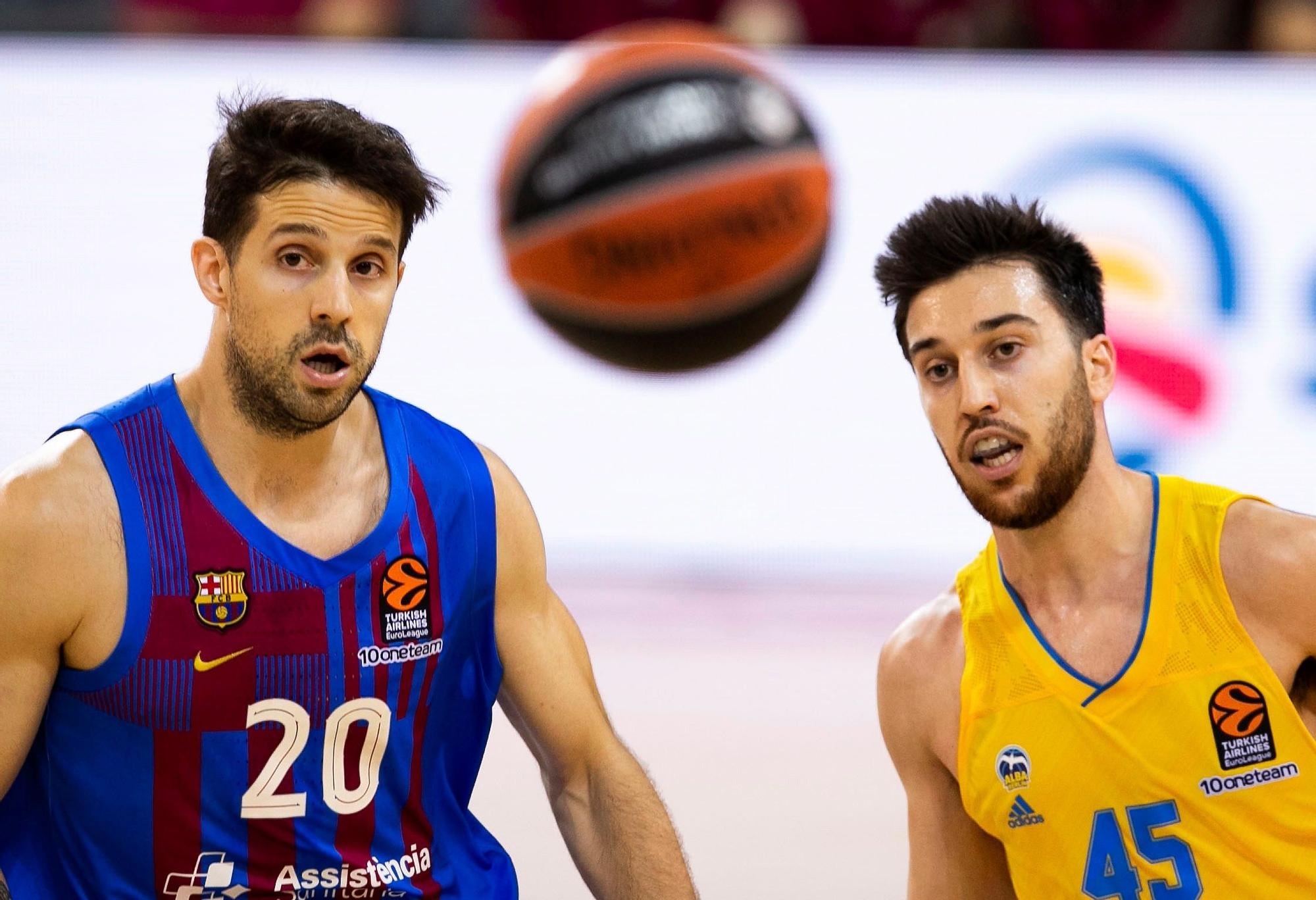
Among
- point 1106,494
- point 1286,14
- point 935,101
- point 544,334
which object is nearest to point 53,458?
point 1106,494

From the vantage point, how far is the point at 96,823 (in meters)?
2.33

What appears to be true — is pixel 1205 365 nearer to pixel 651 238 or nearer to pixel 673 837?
pixel 651 238

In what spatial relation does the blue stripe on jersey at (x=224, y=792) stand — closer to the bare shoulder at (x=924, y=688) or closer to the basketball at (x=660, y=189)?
the bare shoulder at (x=924, y=688)

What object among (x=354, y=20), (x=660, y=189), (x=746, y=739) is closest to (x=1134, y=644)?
(x=746, y=739)

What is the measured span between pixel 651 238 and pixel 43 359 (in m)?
3.23

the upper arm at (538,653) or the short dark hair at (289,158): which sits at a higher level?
the short dark hair at (289,158)

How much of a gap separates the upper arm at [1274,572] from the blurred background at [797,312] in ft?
13.6

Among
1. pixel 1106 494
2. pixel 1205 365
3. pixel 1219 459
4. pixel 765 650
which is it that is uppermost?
pixel 1205 365

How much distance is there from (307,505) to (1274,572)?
5.02ft

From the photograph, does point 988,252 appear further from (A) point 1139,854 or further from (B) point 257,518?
(B) point 257,518

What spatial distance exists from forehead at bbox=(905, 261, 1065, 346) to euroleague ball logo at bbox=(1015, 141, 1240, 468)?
4337mm

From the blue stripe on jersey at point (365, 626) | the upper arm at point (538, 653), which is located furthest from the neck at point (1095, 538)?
the blue stripe on jersey at point (365, 626)

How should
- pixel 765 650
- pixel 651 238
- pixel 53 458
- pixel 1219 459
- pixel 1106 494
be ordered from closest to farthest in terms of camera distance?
pixel 53 458
pixel 1106 494
pixel 651 238
pixel 765 650
pixel 1219 459

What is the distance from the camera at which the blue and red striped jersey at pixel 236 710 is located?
2297 mm
